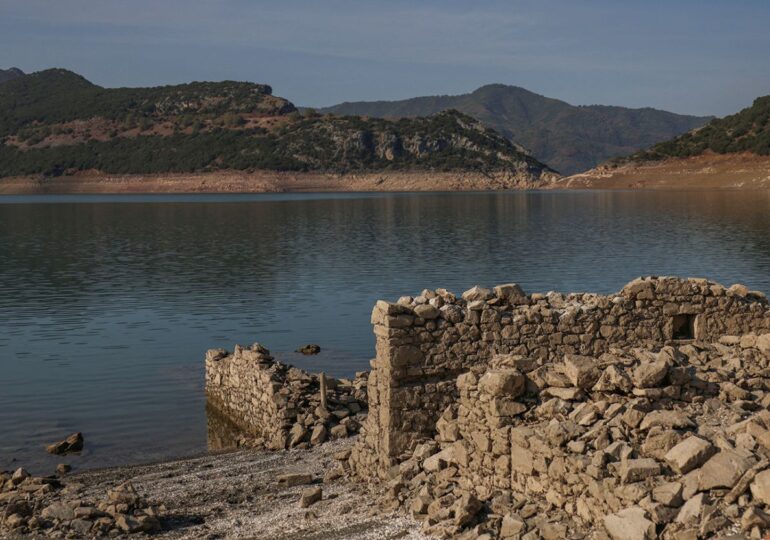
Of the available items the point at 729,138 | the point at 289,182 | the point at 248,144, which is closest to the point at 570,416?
the point at 729,138

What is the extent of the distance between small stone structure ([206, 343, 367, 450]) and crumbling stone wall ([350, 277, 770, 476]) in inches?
109

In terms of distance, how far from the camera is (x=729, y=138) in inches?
5079

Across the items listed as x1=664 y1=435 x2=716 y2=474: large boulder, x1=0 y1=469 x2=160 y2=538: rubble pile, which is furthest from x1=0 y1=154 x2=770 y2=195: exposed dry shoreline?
x1=664 y1=435 x2=716 y2=474: large boulder

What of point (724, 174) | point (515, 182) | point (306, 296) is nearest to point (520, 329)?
point (306, 296)

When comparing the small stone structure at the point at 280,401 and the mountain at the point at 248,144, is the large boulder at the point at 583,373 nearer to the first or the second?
the small stone structure at the point at 280,401

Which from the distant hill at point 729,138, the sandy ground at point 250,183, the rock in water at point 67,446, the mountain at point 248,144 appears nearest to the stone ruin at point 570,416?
the rock in water at point 67,446

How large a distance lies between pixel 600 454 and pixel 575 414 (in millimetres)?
1075

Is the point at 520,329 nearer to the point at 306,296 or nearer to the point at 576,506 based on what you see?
the point at 576,506

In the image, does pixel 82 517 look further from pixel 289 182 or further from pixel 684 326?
pixel 289 182

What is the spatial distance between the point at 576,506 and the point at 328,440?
7.81 meters

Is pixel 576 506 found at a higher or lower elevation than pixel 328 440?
higher

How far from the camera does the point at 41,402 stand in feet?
69.4

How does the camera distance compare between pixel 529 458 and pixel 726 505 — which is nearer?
pixel 726 505

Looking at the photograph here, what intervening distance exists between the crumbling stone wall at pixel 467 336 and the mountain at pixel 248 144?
150 m
